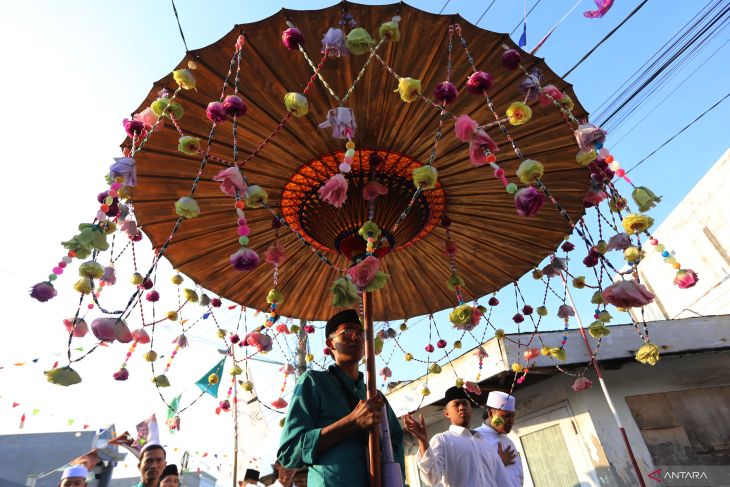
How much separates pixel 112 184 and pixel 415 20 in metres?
2.22

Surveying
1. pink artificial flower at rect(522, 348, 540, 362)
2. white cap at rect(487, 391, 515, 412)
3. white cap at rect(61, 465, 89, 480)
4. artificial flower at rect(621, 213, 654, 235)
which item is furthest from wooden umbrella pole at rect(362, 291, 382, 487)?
white cap at rect(61, 465, 89, 480)

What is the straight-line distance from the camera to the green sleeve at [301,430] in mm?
1963

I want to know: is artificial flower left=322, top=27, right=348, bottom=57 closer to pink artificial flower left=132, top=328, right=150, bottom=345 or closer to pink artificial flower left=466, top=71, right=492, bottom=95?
pink artificial flower left=466, top=71, right=492, bottom=95

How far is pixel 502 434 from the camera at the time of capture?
16.3ft

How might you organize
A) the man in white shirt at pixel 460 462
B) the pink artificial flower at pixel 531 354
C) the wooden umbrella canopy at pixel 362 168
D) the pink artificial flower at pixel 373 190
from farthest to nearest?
the pink artificial flower at pixel 531 354
the man in white shirt at pixel 460 462
the pink artificial flower at pixel 373 190
the wooden umbrella canopy at pixel 362 168

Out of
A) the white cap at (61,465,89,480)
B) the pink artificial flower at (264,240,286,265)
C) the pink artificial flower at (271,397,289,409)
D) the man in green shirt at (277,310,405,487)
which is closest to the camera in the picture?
the man in green shirt at (277,310,405,487)

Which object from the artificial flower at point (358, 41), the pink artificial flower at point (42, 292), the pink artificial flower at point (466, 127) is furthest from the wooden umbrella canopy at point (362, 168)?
the pink artificial flower at point (42, 292)

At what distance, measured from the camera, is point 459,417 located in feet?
13.8

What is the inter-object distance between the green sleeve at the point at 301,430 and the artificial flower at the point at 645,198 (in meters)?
2.41

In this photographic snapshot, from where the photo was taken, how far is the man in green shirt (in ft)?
6.38

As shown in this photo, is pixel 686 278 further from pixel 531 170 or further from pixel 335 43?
pixel 335 43

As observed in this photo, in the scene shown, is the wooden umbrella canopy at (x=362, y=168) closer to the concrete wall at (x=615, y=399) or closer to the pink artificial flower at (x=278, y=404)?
the pink artificial flower at (x=278, y=404)

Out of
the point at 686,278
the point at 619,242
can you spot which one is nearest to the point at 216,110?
the point at 619,242

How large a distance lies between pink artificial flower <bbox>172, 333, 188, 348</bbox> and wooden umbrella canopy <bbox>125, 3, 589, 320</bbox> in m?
0.94
